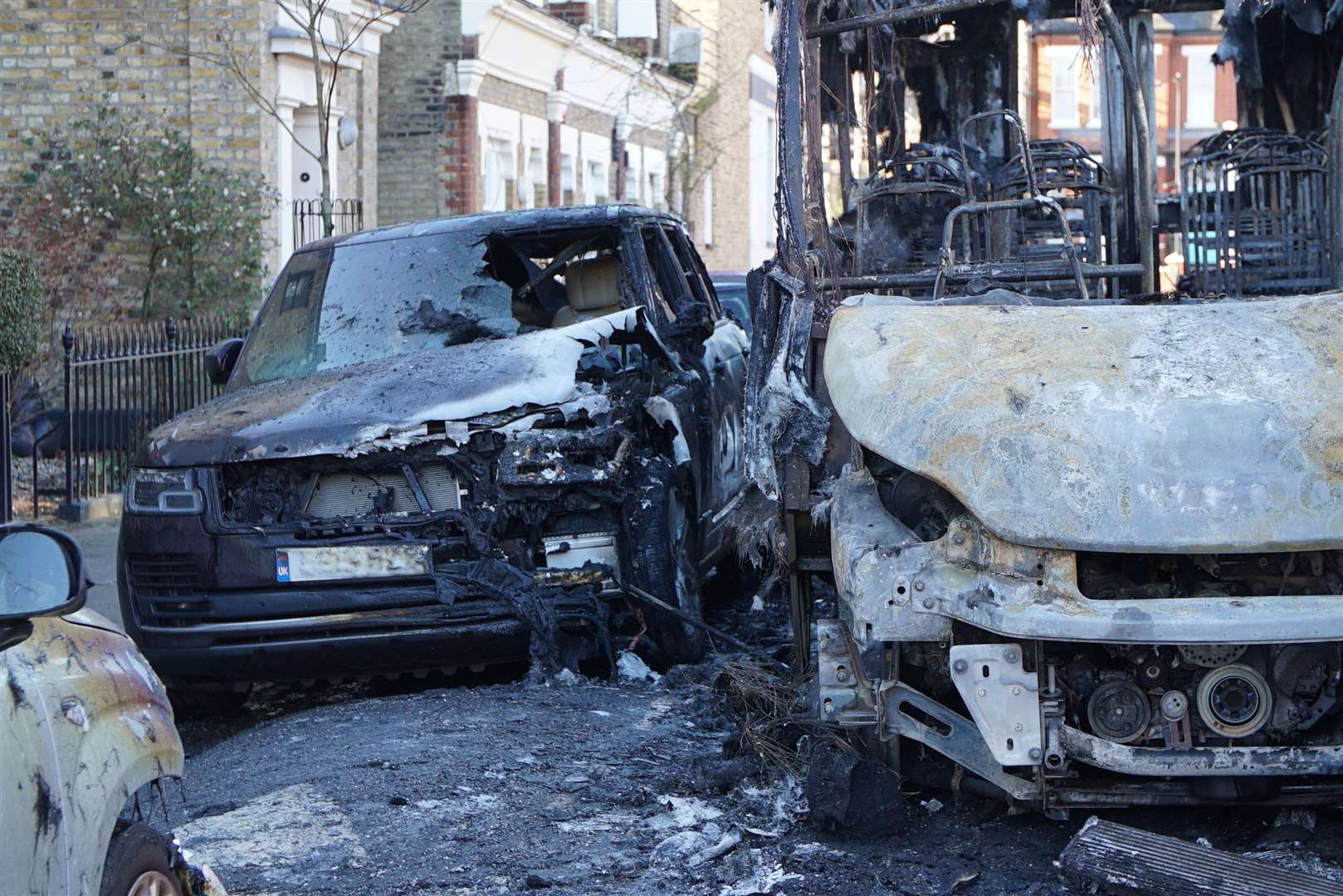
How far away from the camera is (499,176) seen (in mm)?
23875

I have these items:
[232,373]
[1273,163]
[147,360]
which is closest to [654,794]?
[232,373]

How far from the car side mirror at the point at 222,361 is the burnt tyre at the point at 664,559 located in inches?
93.2

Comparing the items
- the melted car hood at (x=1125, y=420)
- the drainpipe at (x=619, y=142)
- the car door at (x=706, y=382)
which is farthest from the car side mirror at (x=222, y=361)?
the drainpipe at (x=619, y=142)

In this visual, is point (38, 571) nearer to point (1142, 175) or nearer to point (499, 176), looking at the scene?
point (1142, 175)

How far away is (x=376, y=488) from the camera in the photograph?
679 cm

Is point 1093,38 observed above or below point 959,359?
above

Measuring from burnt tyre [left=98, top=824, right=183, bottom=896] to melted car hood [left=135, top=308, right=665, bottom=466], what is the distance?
3146mm

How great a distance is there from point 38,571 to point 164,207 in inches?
544

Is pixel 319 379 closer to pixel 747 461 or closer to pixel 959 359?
pixel 747 461

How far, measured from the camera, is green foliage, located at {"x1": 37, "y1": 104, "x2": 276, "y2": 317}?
16156 millimetres

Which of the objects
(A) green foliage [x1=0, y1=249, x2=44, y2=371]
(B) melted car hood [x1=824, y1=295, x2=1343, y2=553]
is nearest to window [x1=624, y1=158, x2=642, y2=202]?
(A) green foliage [x1=0, y1=249, x2=44, y2=371]

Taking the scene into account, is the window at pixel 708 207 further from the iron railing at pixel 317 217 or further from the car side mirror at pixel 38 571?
the car side mirror at pixel 38 571

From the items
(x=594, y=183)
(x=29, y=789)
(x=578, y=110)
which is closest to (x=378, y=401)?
(x=29, y=789)

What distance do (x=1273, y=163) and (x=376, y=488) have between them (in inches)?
177
